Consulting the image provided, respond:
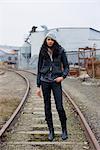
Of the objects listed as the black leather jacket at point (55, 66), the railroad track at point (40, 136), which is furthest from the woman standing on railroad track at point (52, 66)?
the railroad track at point (40, 136)

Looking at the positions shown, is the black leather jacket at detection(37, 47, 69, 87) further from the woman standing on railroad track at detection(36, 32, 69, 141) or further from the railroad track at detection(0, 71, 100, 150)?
the railroad track at detection(0, 71, 100, 150)

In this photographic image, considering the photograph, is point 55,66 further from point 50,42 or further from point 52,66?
point 50,42

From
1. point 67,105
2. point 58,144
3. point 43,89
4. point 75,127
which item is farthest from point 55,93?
point 67,105

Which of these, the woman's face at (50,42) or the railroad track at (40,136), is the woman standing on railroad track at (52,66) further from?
the railroad track at (40,136)

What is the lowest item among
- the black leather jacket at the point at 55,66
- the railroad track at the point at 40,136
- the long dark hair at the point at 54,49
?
the railroad track at the point at 40,136

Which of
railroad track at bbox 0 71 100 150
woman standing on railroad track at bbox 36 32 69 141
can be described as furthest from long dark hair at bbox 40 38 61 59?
railroad track at bbox 0 71 100 150

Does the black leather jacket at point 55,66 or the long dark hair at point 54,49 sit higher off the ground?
the long dark hair at point 54,49

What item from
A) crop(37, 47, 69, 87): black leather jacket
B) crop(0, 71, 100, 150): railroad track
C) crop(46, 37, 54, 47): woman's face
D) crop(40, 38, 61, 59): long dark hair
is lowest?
crop(0, 71, 100, 150): railroad track

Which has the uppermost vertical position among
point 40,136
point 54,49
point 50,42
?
point 50,42

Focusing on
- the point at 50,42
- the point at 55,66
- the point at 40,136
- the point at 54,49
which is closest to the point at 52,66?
the point at 55,66

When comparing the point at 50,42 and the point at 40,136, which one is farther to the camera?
the point at 40,136

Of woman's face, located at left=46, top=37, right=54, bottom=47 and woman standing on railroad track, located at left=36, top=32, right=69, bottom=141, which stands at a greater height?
woman's face, located at left=46, top=37, right=54, bottom=47

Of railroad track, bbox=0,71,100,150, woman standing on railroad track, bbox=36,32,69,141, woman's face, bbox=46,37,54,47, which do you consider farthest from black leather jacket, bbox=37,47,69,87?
railroad track, bbox=0,71,100,150

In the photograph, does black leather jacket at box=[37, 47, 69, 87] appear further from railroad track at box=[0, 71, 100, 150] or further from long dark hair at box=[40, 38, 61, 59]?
railroad track at box=[0, 71, 100, 150]
